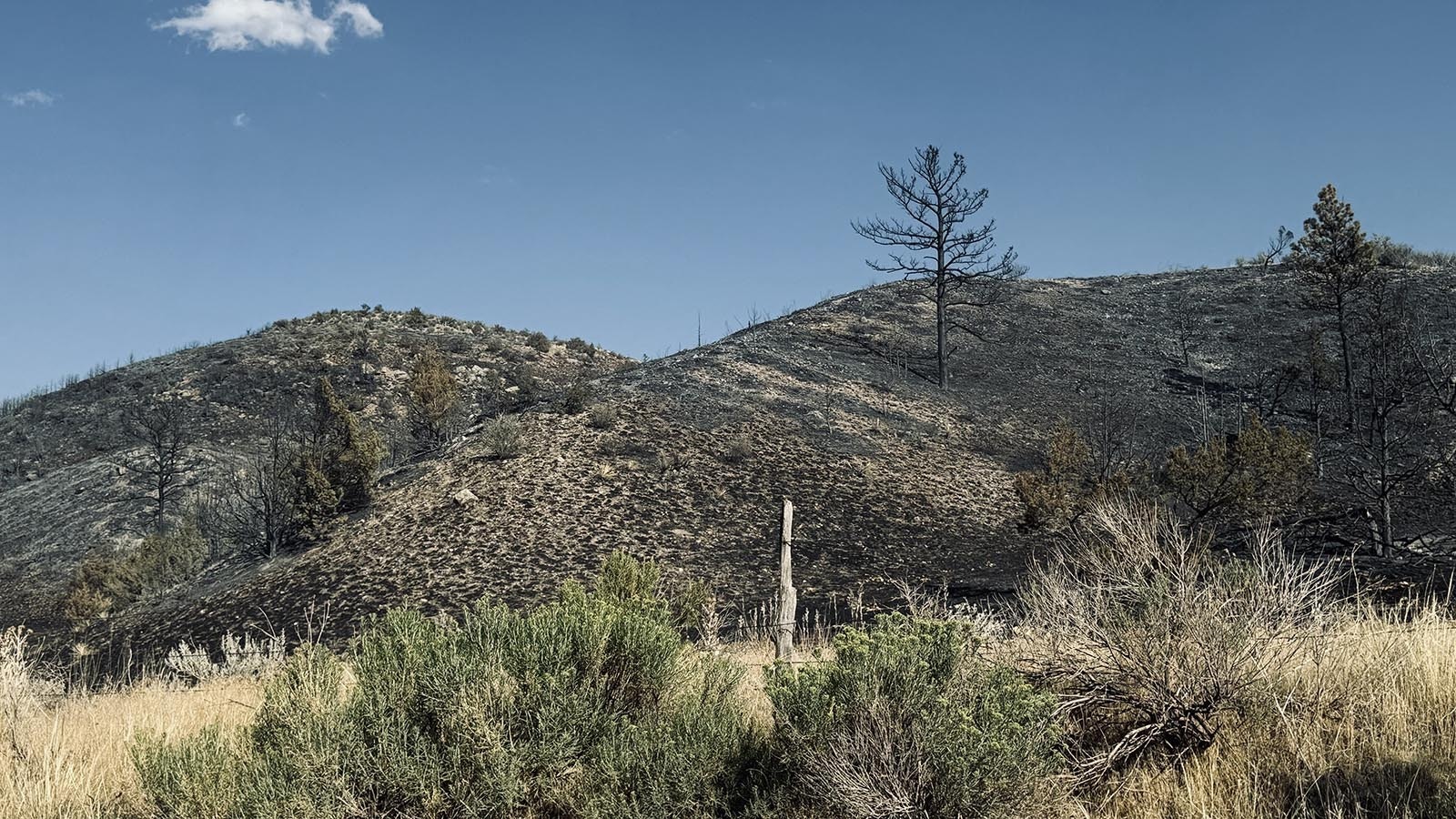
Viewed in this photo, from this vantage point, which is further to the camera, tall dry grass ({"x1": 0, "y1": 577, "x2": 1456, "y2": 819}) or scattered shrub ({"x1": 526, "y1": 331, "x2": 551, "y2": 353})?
scattered shrub ({"x1": 526, "y1": 331, "x2": 551, "y2": 353})

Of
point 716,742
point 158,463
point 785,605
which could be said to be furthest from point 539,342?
point 716,742

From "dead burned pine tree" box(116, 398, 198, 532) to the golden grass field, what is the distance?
28817 mm

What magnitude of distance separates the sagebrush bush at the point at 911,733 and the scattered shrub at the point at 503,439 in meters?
18.7

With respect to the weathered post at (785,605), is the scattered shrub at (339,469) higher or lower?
higher

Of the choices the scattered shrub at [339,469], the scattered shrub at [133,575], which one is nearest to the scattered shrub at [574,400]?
the scattered shrub at [339,469]

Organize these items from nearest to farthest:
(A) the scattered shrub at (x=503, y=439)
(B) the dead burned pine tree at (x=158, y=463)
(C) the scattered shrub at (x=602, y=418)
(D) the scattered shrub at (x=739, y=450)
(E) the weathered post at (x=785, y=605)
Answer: (E) the weathered post at (x=785, y=605), (A) the scattered shrub at (x=503, y=439), (D) the scattered shrub at (x=739, y=450), (C) the scattered shrub at (x=602, y=418), (B) the dead burned pine tree at (x=158, y=463)

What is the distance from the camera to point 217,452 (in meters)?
36.9

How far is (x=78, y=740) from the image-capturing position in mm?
5727

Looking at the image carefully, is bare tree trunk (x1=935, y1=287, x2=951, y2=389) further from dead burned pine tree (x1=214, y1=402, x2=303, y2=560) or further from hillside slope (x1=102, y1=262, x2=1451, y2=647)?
dead burned pine tree (x1=214, y1=402, x2=303, y2=560)

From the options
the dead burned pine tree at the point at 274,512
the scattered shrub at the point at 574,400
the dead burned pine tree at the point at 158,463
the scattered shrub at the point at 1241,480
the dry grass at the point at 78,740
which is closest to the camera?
the dry grass at the point at 78,740

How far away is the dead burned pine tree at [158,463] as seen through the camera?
3161 centimetres

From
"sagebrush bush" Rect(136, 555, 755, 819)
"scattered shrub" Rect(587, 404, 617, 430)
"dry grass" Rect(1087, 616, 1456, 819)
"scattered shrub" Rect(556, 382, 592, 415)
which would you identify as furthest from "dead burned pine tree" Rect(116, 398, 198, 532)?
"dry grass" Rect(1087, 616, 1456, 819)

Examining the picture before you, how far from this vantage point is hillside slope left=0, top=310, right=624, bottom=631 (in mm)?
30714

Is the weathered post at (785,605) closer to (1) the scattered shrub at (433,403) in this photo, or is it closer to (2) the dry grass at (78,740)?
(2) the dry grass at (78,740)
